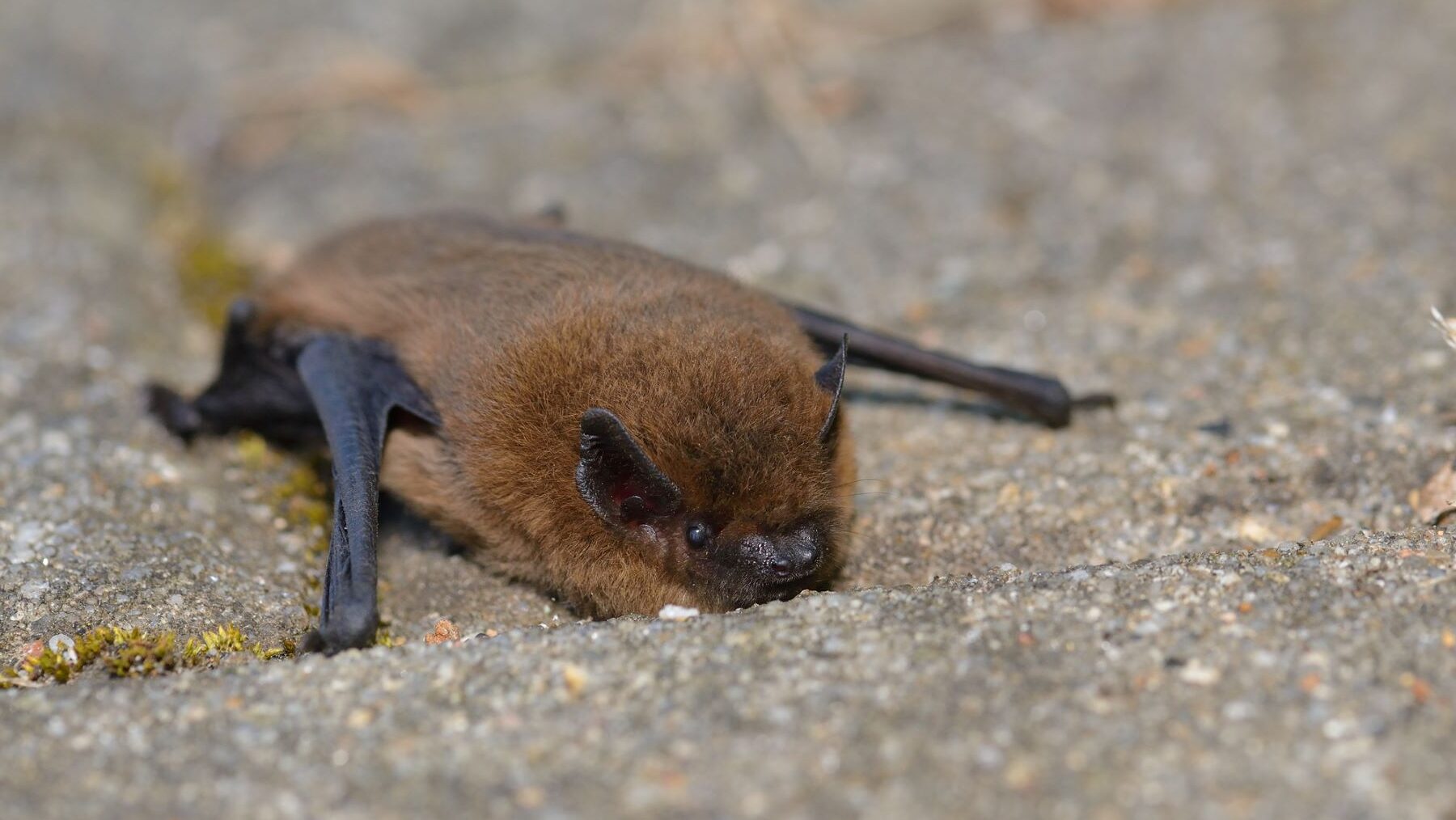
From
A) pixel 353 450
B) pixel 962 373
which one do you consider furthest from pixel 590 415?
pixel 962 373

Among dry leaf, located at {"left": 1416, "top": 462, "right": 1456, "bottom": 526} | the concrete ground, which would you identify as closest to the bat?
the concrete ground

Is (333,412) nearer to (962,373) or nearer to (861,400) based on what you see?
(861,400)

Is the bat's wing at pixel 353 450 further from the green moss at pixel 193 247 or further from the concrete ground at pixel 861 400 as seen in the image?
the green moss at pixel 193 247

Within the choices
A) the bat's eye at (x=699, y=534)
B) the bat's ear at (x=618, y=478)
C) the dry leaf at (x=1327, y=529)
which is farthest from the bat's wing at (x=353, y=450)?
the dry leaf at (x=1327, y=529)

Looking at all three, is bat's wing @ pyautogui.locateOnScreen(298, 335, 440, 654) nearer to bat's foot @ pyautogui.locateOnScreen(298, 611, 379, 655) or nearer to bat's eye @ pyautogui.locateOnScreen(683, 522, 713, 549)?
bat's foot @ pyautogui.locateOnScreen(298, 611, 379, 655)

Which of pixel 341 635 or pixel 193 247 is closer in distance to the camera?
pixel 341 635

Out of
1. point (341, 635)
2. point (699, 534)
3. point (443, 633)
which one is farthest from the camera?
point (443, 633)

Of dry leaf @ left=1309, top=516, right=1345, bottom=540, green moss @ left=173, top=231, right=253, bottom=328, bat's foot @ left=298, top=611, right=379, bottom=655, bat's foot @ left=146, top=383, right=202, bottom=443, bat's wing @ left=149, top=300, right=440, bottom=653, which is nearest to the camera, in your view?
bat's foot @ left=298, top=611, right=379, bottom=655
